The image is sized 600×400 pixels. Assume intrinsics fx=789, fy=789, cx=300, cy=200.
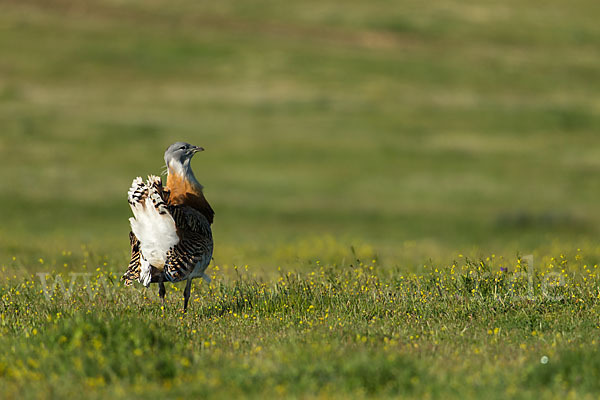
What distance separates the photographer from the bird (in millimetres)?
9078

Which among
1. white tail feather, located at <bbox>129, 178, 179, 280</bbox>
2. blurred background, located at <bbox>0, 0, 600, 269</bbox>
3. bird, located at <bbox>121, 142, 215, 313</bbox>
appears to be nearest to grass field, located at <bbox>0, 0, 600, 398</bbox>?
blurred background, located at <bbox>0, 0, 600, 269</bbox>

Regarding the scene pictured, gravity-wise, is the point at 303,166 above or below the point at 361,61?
below

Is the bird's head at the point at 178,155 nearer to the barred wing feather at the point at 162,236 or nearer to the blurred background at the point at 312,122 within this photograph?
the barred wing feather at the point at 162,236

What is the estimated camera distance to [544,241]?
850 inches

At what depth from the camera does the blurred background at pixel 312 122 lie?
2527 cm

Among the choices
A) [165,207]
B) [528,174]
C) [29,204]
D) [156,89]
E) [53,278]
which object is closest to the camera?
[165,207]

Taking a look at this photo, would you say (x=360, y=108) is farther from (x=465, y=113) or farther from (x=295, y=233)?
(x=295, y=233)

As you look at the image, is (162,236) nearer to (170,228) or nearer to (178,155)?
(170,228)

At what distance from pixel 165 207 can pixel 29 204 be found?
1923 centimetres

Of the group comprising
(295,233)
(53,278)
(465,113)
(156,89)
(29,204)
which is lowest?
(53,278)

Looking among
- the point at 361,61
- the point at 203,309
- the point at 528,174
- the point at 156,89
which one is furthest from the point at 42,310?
the point at 361,61

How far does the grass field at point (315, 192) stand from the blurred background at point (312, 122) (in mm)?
188

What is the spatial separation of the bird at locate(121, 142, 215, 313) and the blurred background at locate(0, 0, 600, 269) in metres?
3.76

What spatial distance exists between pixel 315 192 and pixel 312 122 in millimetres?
9297
